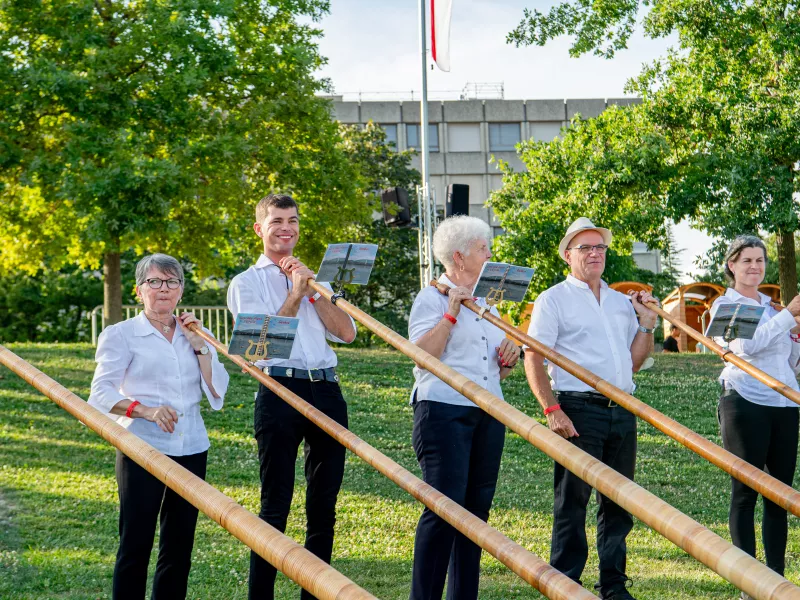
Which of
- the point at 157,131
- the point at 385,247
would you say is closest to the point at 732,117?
the point at 157,131

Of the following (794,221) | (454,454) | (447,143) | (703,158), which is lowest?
(454,454)

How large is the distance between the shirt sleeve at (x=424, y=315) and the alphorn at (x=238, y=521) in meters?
1.80

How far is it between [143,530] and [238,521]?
5.79 feet

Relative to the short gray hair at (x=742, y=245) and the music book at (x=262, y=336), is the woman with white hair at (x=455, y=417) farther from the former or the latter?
the short gray hair at (x=742, y=245)

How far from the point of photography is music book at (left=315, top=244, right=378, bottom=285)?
468 cm

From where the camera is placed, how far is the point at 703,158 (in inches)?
666

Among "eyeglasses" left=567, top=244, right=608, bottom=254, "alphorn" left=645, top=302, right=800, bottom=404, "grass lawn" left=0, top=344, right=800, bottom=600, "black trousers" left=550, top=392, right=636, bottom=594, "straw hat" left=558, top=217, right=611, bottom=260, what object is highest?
"straw hat" left=558, top=217, right=611, bottom=260

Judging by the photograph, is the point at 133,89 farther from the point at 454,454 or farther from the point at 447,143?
the point at 447,143

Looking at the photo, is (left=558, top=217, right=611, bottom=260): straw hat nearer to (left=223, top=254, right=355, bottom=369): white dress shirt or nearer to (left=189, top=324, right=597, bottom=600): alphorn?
(left=223, top=254, right=355, bottom=369): white dress shirt

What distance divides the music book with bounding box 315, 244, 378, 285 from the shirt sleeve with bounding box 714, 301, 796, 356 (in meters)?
1.87

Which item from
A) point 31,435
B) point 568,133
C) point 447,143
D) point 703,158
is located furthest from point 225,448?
point 447,143

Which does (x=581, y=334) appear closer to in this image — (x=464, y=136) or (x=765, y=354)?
(x=765, y=354)

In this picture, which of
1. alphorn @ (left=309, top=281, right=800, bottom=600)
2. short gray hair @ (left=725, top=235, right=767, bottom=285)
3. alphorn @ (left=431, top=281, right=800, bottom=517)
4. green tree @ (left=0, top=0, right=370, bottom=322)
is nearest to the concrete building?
green tree @ (left=0, top=0, right=370, bottom=322)

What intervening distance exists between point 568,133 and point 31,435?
12.7m
